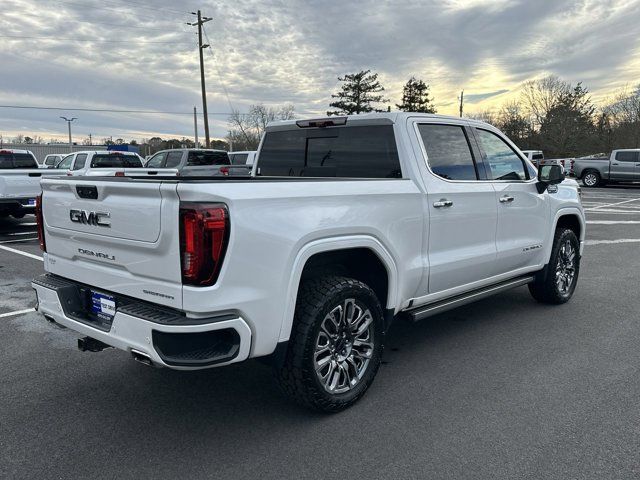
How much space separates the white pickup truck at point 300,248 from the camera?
263 centimetres

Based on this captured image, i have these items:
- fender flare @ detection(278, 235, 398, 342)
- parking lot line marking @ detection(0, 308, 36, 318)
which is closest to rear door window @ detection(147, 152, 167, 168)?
parking lot line marking @ detection(0, 308, 36, 318)

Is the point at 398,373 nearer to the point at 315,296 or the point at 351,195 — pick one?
the point at 315,296

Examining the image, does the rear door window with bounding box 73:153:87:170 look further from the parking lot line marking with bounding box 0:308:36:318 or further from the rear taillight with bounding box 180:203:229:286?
the rear taillight with bounding box 180:203:229:286

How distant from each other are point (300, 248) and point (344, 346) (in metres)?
0.81

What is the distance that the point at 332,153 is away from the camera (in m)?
4.35

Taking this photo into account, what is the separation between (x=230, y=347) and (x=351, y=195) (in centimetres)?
119

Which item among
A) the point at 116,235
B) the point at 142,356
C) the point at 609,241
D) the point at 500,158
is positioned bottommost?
the point at 609,241

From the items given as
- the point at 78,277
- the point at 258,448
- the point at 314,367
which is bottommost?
the point at 258,448

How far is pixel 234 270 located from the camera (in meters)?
2.65

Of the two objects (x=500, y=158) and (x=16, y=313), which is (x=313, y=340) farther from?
(x=16, y=313)

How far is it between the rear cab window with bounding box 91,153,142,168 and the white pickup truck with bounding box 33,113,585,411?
11899 mm

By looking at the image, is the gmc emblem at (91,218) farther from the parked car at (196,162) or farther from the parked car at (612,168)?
the parked car at (612,168)

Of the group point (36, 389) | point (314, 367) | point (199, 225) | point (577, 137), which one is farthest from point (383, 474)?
point (577, 137)

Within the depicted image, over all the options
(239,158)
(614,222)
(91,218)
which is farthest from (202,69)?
(91,218)
